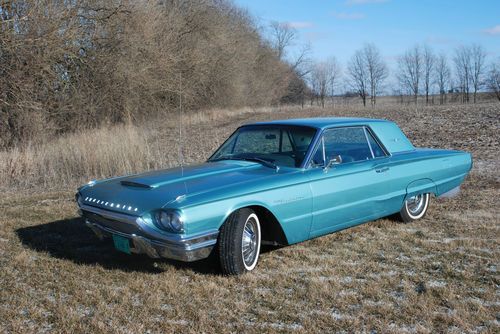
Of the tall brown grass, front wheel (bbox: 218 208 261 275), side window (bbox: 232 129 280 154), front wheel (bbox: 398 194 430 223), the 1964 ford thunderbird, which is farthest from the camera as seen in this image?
the tall brown grass

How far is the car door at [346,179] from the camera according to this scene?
4.91 metres

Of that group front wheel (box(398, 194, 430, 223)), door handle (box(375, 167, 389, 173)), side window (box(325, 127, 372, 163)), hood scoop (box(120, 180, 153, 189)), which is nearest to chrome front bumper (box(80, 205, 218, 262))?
hood scoop (box(120, 180, 153, 189))

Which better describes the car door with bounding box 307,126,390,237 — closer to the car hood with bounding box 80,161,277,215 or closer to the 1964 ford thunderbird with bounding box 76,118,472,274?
the 1964 ford thunderbird with bounding box 76,118,472,274

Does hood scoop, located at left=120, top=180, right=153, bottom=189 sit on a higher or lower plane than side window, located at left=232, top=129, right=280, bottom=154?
lower

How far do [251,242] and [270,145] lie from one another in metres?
1.35

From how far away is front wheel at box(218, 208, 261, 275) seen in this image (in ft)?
13.8

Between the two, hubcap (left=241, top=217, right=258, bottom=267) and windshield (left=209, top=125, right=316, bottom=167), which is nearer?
hubcap (left=241, top=217, right=258, bottom=267)

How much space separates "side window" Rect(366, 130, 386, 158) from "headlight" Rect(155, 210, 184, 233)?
2744 mm

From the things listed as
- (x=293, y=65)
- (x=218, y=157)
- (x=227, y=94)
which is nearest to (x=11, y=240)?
(x=218, y=157)

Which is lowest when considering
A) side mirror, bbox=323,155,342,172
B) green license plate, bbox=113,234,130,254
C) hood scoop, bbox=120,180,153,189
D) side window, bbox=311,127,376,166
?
green license plate, bbox=113,234,130,254

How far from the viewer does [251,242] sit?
178 inches

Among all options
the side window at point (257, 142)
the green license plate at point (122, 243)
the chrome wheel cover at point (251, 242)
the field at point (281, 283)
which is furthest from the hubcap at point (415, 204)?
the green license plate at point (122, 243)

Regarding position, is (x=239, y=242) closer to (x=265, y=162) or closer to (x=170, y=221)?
(x=170, y=221)

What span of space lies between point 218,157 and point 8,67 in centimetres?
1179
